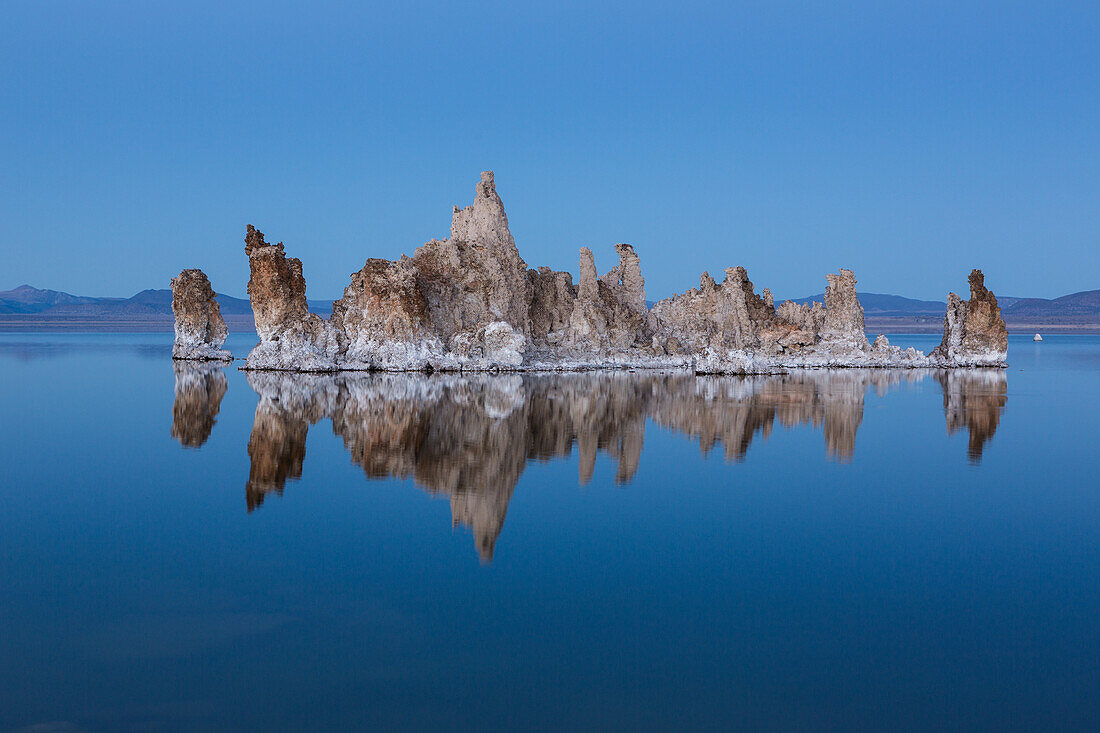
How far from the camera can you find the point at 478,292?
52.2 metres

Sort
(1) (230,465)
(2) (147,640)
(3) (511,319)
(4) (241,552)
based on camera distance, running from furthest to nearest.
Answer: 1. (3) (511,319)
2. (1) (230,465)
3. (4) (241,552)
4. (2) (147,640)

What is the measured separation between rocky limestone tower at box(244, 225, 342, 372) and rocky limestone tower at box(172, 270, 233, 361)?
11115mm

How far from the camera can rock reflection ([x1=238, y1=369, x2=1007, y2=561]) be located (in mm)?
17891

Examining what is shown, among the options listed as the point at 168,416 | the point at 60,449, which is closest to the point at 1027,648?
the point at 60,449

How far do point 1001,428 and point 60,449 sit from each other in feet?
78.8

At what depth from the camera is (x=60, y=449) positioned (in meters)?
21.1

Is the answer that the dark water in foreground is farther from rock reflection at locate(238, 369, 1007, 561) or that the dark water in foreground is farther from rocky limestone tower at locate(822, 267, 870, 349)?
rocky limestone tower at locate(822, 267, 870, 349)

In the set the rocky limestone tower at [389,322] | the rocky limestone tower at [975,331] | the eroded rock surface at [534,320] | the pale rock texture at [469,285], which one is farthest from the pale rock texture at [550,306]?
the rocky limestone tower at [975,331]

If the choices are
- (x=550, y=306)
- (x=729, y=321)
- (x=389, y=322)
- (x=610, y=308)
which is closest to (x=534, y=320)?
(x=550, y=306)

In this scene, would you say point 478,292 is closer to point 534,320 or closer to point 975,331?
point 534,320

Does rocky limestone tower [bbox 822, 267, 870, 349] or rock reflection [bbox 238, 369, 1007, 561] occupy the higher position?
rocky limestone tower [bbox 822, 267, 870, 349]

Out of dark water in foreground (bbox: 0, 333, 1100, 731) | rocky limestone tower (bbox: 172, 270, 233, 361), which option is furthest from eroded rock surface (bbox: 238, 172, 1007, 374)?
dark water in foreground (bbox: 0, 333, 1100, 731)

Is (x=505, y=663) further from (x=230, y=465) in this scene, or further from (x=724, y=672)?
(x=230, y=465)

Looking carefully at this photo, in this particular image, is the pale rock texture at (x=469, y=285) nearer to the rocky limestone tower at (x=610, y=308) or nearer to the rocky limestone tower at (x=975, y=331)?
the rocky limestone tower at (x=610, y=308)
